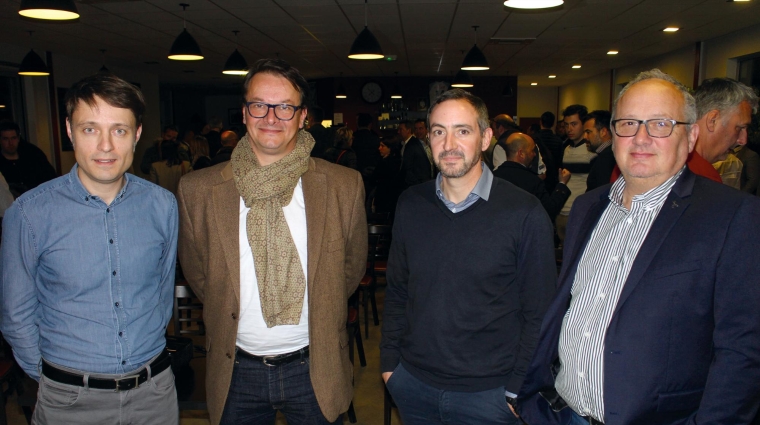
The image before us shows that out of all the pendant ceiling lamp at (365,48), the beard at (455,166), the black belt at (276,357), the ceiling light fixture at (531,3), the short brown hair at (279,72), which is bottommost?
the black belt at (276,357)

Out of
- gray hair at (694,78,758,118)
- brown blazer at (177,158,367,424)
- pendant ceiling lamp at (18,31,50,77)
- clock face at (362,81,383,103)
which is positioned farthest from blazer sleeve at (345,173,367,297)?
clock face at (362,81,383,103)

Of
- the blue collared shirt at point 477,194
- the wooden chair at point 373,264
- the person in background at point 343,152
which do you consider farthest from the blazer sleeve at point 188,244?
the person in background at point 343,152

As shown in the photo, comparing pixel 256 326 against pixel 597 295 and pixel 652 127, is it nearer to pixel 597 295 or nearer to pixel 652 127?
pixel 597 295

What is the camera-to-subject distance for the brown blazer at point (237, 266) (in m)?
1.88

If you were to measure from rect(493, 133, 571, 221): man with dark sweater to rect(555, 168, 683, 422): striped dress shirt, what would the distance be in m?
1.92

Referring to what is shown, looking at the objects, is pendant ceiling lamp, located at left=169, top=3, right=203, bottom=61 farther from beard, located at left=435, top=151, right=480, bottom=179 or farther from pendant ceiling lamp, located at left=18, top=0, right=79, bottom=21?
beard, located at left=435, top=151, right=480, bottom=179

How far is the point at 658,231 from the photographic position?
1.46 metres

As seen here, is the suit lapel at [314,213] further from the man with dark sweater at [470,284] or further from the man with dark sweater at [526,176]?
the man with dark sweater at [526,176]

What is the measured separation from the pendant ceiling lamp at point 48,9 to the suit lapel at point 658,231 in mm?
4585

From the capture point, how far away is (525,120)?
73.3ft

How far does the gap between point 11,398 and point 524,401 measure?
370cm

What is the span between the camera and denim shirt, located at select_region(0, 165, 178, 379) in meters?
1.67

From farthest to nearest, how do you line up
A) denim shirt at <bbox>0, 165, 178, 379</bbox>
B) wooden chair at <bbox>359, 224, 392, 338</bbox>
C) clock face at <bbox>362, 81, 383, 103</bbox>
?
clock face at <bbox>362, 81, 383, 103</bbox>
wooden chair at <bbox>359, 224, 392, 338</bbox>
denim shirt at <bbox>0, 165, 178, 379</bbox>

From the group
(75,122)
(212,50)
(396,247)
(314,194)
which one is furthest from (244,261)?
(212,50)
